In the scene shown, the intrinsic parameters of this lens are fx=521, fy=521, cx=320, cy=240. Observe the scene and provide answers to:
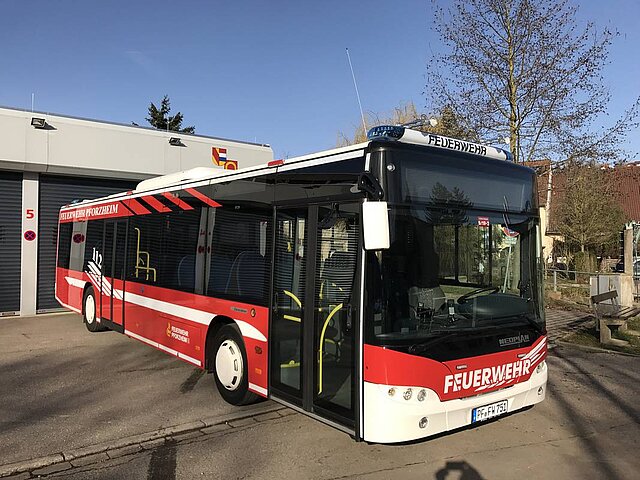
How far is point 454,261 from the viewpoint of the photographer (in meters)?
4.60

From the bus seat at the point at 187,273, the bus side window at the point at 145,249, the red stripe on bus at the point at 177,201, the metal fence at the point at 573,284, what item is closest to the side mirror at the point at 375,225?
the bus seat at the point at 187,273

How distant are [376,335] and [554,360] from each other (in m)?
5.72

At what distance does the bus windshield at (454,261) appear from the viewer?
13.7 ft

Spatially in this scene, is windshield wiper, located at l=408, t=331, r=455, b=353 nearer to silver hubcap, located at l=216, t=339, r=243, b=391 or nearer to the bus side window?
silver hubcap, located at l=216, t=339, r=243, b=391

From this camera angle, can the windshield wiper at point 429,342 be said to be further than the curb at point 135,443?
No

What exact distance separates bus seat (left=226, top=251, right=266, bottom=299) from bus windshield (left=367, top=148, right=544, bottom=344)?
1770mm

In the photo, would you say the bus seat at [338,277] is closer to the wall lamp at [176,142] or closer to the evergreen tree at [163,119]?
the wall lamp at [176,142]

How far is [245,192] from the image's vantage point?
6020 millimetres

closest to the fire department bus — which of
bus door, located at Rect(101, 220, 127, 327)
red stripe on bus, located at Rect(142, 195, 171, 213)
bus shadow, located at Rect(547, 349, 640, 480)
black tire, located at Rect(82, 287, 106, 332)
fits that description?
bus shadow, located at Rect(547, 349, 640, 480)

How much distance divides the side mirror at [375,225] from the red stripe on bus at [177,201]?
382 cm

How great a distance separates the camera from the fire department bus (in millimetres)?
4152

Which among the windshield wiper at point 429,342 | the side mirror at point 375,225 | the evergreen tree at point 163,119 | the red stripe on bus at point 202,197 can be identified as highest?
the evergreen tree at point 163,119

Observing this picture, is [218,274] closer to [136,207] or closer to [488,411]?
[136,207]

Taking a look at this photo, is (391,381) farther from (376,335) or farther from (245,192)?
(245,192)
